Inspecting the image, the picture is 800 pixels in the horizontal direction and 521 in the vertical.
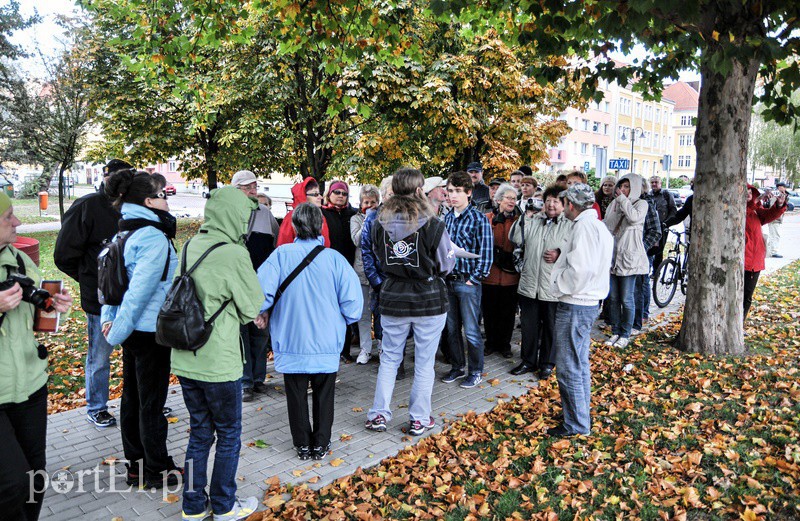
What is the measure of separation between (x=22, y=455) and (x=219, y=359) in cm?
107

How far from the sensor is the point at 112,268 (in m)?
3.97

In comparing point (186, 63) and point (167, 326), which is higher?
point (186, 63)

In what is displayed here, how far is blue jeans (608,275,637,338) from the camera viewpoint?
7809 mm

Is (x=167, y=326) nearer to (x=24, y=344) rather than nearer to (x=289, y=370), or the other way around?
(x=24, y=344)

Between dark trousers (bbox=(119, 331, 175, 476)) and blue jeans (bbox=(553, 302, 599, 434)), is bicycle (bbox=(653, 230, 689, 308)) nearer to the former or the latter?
blue jeans (bbox=(553, 302, 599, 434))

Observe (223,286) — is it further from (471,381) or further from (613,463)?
(471,381)

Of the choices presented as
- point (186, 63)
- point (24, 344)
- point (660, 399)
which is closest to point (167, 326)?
point (24, 344)

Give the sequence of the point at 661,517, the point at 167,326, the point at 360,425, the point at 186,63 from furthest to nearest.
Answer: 1. the point at 186,63
2. the point at 360,425
3. the point at 661,517
4. the point at 167,326

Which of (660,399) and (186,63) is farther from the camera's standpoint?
(186,63)

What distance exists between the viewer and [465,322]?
6281 millimetres

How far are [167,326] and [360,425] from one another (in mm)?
2379

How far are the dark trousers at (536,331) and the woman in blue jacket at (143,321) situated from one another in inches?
158

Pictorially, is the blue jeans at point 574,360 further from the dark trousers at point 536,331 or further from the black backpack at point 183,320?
the black backpack at point 183,320

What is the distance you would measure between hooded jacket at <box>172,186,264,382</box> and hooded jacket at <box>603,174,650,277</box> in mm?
5475
